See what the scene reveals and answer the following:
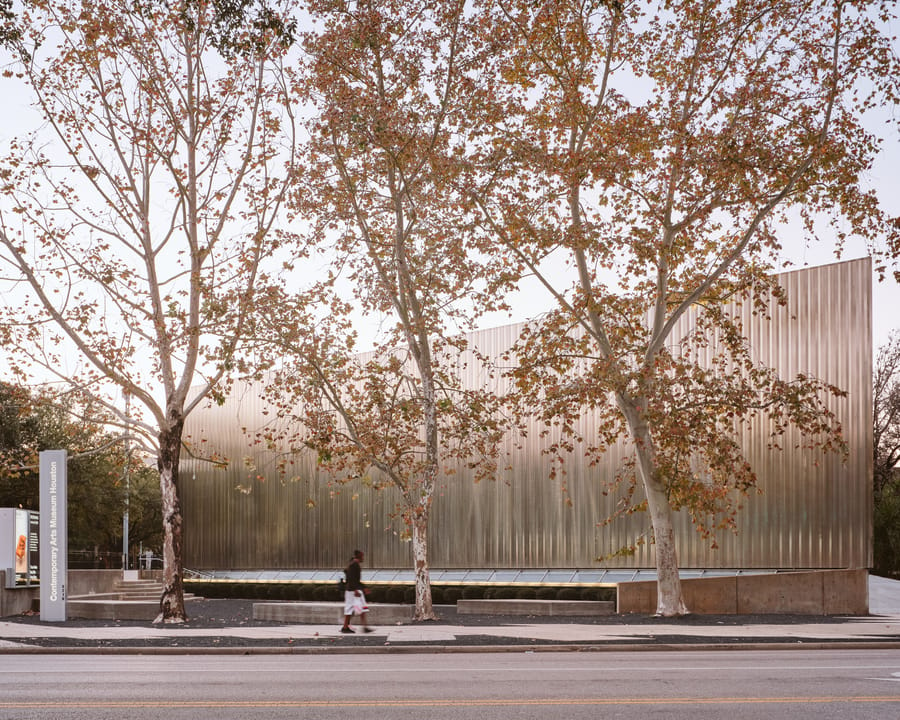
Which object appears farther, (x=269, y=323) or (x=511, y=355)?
(x=511, y=355)

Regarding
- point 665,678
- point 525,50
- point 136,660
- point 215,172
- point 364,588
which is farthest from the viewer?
point 215,172

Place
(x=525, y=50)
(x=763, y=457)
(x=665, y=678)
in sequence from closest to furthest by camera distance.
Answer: (x=665, y=678)
(x=525, y=50)
(x=763, y=457)

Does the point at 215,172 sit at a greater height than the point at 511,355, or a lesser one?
greater

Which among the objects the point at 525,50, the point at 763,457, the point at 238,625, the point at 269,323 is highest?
the point at 525,50

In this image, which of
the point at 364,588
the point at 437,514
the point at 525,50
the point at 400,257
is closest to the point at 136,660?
the point at 364,588

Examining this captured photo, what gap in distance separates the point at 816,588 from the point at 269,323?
45.4 feet

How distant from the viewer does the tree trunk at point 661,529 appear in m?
24.8

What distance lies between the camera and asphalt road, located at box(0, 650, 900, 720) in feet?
32.3

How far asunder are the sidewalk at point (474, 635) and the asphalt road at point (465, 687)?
142cm

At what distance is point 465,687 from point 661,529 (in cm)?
1378

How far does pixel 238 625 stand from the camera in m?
25.3

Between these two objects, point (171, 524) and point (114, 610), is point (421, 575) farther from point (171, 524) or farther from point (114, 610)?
point (114, 610)

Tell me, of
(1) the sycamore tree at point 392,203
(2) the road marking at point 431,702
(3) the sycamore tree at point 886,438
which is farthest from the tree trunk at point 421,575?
(3) the sycamore tree at point 886,438

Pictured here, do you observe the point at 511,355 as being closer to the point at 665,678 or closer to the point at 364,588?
the point at 364,588
